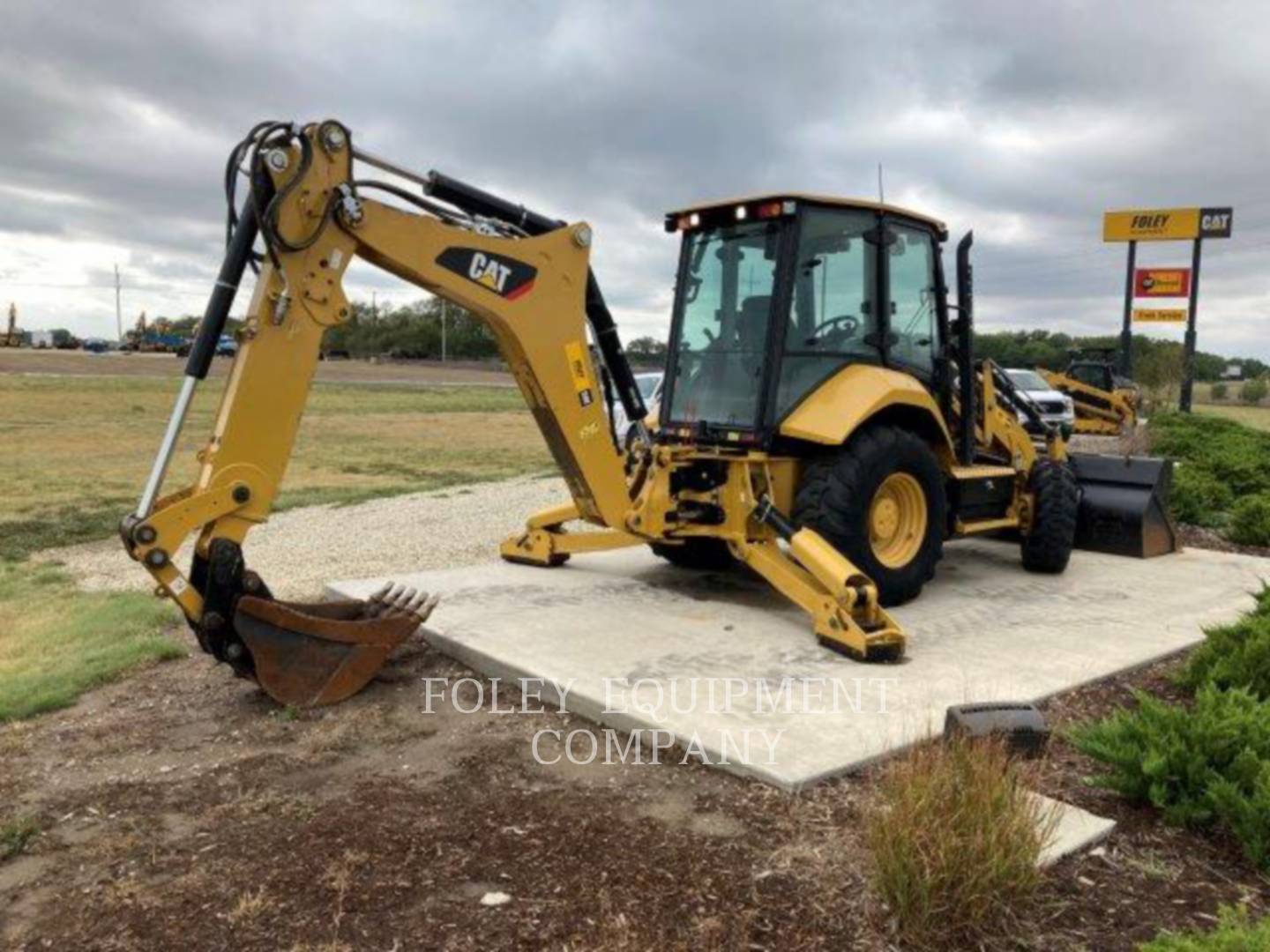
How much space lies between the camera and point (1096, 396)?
2441cm

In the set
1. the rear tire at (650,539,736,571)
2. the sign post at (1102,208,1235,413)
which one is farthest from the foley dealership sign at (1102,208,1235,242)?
the rear tire at (650,539,736,571)

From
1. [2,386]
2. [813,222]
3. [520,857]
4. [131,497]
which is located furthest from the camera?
[2,386]

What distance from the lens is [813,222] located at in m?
6.70

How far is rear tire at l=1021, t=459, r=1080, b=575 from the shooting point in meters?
7.89

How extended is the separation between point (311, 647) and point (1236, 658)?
14.6ft

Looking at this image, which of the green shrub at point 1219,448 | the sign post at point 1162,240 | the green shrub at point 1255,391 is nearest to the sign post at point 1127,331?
the sign post at point 1162,240

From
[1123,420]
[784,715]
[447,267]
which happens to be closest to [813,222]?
[447,267]

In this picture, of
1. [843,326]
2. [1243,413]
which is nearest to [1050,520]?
[843,326]

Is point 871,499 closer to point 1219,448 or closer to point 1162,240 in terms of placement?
point 1219,448

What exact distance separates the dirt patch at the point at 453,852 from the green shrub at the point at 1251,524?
20.5 ft

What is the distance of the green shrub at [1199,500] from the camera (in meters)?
10.7

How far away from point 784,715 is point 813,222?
10.9 feet

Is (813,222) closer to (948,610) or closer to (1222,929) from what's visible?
(948,610)

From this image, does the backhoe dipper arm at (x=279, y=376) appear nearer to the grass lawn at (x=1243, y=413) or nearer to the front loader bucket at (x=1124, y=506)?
the front loader bucket at (x=1124, y=506)
